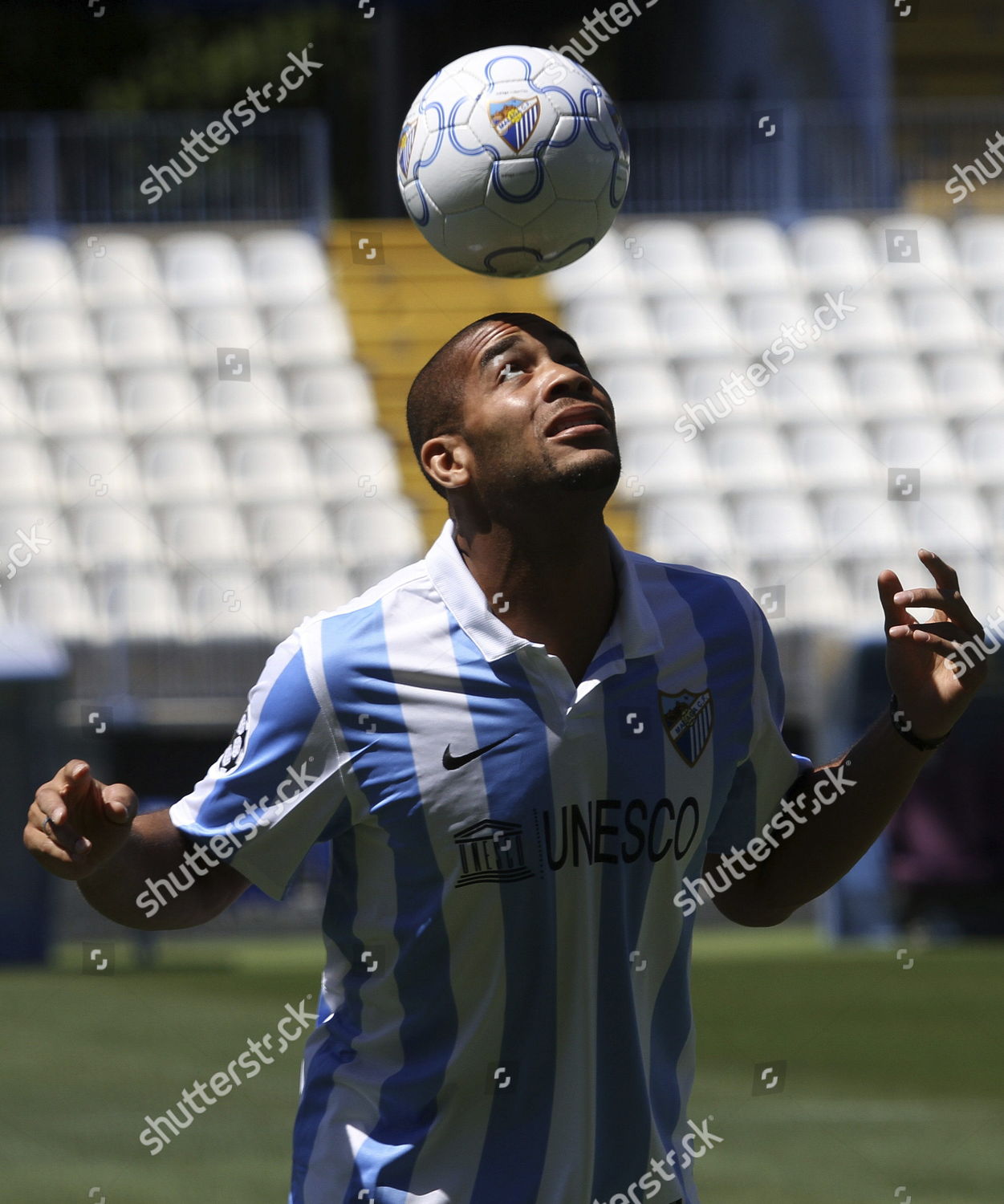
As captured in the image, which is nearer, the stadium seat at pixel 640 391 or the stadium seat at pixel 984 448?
the stadium seat at pixel 984 448

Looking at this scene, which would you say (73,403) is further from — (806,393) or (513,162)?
(513,162)

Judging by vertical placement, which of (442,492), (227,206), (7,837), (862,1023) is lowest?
(862,1023)

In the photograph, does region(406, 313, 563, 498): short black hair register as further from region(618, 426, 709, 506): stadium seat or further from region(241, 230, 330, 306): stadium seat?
region(241, 230, 330, 306): stadium seat

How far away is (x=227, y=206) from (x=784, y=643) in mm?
7746

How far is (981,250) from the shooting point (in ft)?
53.2

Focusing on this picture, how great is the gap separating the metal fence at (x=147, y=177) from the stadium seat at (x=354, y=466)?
252 cm

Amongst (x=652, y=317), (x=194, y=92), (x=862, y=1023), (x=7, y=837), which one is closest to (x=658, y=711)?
(x=862, y=1023)

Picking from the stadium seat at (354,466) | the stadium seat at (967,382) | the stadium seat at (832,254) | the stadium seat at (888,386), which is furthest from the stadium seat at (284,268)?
the stadium seat at (967,382)

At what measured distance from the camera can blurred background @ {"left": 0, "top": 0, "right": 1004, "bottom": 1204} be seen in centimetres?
832

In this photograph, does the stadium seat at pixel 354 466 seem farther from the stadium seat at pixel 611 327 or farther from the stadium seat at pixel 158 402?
the stadium seat at pixel 611 327

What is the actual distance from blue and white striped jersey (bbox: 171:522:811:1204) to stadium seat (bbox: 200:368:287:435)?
12.1m

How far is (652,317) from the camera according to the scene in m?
15.8

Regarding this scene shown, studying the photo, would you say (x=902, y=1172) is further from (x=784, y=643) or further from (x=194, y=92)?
(x=194, y=92)

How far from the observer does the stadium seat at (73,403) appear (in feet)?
47.8
